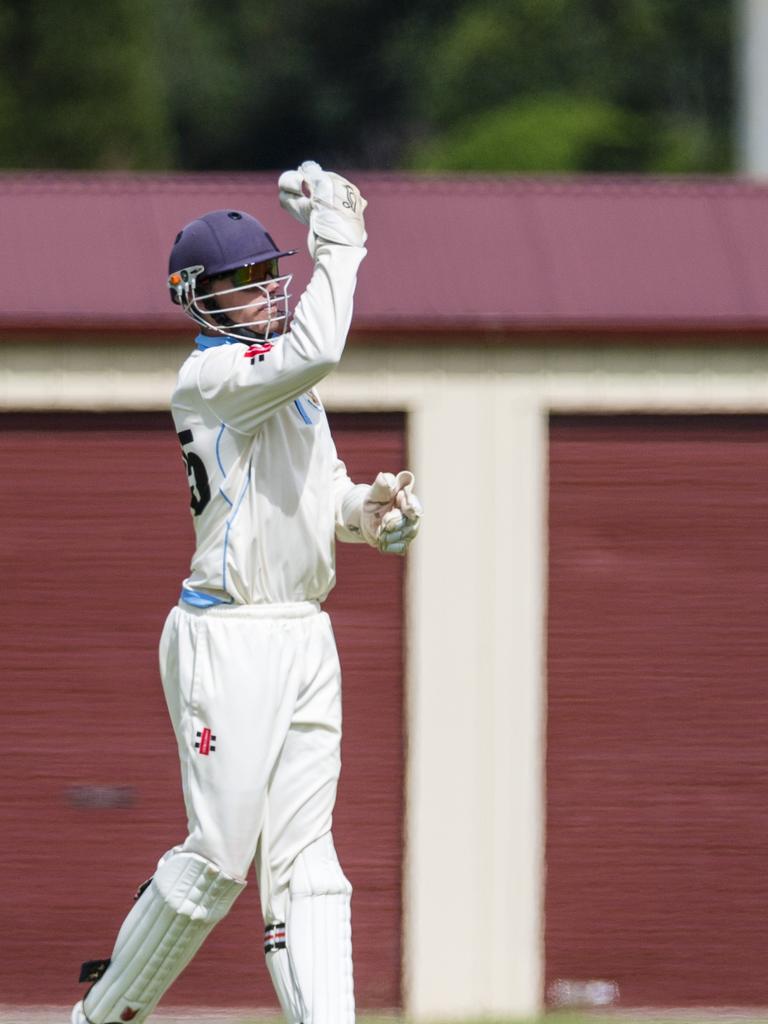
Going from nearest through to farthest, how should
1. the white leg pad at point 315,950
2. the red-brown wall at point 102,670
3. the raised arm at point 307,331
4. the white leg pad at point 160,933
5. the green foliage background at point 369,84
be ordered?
the raised arm at point 307,331, the white leg pad at point 315,950, the white leg pad at point 160,933, the red-brown wall at point 102,670, the green foliage background at point 369,84

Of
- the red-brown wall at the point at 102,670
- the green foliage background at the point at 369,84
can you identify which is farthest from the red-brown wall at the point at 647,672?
the green foliage background at the point at 369,84

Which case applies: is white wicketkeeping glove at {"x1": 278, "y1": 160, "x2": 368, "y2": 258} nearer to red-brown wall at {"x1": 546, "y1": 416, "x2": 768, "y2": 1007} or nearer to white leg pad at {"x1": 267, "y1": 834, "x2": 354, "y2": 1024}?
white leg pad at {"x1": 267, "y1": 834, "x2": 354, "y2": 1024}

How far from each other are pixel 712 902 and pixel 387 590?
1.51m

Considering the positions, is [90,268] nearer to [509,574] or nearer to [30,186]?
[30,186]

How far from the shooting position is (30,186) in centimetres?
664

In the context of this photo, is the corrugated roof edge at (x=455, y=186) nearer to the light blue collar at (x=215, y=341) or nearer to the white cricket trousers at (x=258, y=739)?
the light blue collar at (x=215, y=341)

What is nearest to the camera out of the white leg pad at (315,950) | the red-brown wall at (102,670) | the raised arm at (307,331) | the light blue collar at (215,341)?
the raised arm at (307,331)

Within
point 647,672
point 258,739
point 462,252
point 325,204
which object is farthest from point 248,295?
point 647,672

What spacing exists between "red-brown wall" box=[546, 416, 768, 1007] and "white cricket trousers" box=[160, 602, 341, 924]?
5.23 ft

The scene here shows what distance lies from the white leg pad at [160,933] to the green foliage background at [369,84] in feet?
92.5

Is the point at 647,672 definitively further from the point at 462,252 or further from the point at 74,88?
the point at 74,88

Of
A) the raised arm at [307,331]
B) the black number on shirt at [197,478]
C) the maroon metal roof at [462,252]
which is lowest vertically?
the black number on shirt at [197,478]

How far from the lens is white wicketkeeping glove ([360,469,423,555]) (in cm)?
491

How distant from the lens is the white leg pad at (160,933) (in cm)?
500
